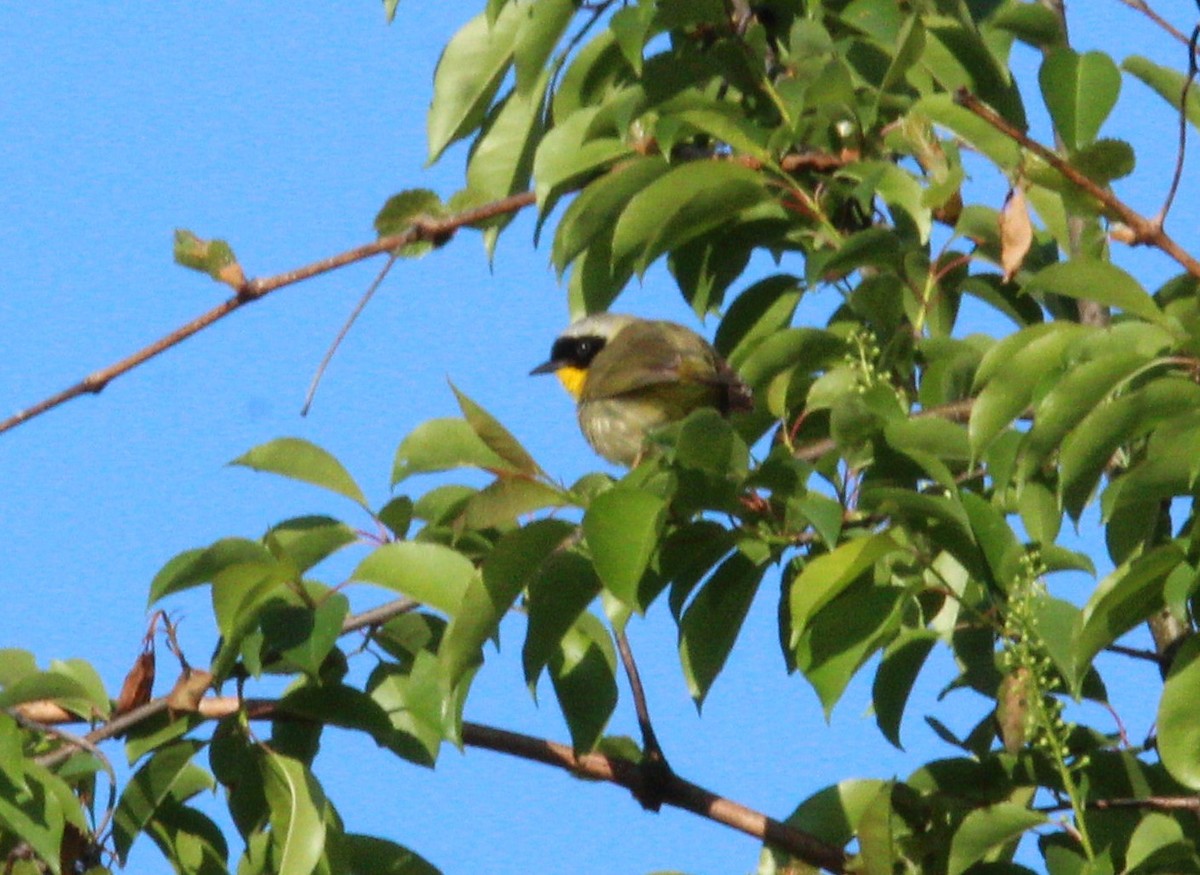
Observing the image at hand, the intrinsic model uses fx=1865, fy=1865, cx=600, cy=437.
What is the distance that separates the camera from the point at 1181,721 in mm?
2514

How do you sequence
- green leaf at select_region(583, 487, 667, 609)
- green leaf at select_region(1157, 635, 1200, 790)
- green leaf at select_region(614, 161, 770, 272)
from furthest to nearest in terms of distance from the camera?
green leaf at select_region(614, 161, 770, 272) → green leaf at select_region(1157, 635, 1200, 790) → green leaf at select_region(583, 487, 667, 609)

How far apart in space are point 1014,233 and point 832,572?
825 millimetres

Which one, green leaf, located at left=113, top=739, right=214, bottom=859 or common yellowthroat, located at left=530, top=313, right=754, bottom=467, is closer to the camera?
green leaf, located at left=113, top=739, right=214, bottom=859

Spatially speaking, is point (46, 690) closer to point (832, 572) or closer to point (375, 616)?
point (375, 616)

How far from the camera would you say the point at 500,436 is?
2512mm

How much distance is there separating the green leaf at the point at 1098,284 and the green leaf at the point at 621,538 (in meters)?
0.78

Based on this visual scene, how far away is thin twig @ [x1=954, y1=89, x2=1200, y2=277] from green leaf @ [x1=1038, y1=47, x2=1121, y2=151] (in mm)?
247

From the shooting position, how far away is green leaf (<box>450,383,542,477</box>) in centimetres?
246

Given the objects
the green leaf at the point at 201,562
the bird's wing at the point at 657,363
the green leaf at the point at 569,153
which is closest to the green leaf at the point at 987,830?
the green leaf at the point at 201,562

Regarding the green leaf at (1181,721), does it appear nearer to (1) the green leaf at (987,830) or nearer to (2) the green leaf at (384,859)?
(1) the green leaf at (987,830)

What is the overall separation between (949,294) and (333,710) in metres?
1.54

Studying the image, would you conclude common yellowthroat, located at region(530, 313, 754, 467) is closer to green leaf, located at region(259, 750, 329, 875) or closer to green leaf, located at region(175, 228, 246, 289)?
green leaf, located at region(175, 228, 246, 289)

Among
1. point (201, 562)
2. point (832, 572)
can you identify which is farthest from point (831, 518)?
point (201, 562)

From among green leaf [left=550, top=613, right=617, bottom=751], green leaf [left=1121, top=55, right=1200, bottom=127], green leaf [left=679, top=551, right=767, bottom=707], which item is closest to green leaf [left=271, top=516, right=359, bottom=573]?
green leaf [left=550, top=613, right=617, bottom=751]
